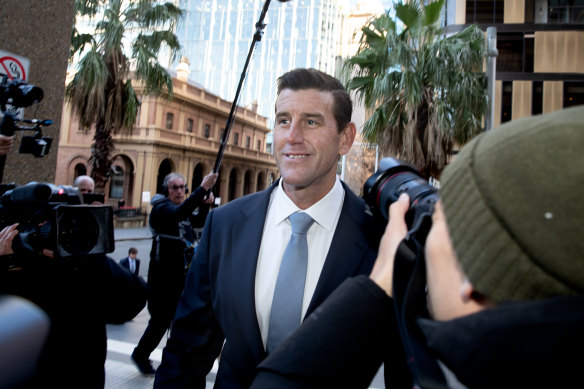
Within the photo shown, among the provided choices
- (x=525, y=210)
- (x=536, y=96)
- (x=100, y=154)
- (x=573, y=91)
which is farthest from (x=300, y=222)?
(x=573, y=91)

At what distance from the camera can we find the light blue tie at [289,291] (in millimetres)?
1497

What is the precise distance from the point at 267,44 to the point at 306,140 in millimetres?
60961

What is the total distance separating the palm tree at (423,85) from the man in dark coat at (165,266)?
524 cm

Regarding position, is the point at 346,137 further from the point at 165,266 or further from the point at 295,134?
the point at 165,266

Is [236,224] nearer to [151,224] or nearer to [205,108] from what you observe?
[151,224]

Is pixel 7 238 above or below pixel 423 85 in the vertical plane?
below

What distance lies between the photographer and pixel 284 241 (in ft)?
5.73

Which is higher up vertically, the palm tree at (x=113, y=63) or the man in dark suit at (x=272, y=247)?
the palm tree at (x=113, y=63)

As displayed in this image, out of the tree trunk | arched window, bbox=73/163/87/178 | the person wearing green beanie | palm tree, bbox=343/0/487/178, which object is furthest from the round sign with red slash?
arched window, bbox=73/163/87/178

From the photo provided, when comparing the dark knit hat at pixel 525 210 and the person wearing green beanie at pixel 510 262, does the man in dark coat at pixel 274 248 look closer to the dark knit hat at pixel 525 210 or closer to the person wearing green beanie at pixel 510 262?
the person wearing green beanie at pixel 510 262

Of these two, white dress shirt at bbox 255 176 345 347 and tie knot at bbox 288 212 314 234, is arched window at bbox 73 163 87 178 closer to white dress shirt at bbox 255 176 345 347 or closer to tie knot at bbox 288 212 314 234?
white dress shirt at bbox 255 176 345 347

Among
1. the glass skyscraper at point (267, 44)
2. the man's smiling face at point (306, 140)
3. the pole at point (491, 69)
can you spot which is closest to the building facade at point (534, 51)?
the pole at point (491, 69)

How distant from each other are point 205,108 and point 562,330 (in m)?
33.7

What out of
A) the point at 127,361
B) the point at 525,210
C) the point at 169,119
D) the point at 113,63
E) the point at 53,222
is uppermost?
the point at 169,119
